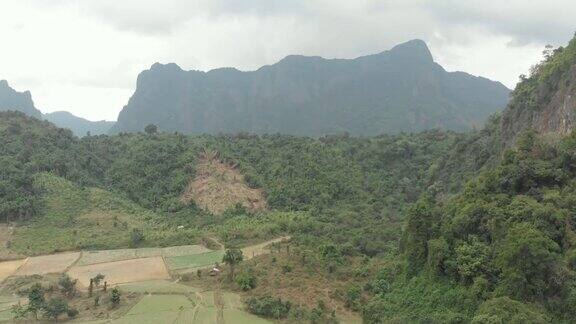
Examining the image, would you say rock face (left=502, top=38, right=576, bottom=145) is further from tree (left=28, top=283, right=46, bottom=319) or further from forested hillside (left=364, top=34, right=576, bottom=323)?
tree (left=28, top=283, right=46, bottom=319)

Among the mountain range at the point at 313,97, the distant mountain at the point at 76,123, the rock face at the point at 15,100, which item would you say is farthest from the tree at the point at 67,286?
the distant mountain at the point at 76,123

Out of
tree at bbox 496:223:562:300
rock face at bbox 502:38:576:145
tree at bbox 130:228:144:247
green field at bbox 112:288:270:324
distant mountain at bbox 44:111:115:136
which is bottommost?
green field at bbox 112:288:270:324

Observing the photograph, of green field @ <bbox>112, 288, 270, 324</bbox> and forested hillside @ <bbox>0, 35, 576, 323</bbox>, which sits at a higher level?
forested hillside @ <bbox>0, 35, 576, 323</bbox>

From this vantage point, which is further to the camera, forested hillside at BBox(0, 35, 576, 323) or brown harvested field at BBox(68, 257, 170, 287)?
brown harvested field at BBox(68, 257, 170, 287)

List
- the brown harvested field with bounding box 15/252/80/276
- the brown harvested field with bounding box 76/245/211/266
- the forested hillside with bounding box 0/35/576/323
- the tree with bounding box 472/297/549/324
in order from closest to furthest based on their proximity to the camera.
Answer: the tree with bounding box 472/297/549/324
the forested hillside with bounding box 0/35/576/323
the brown harvested field with bounding box 15/252/80/276
the brown harvested field with bounding box 76/245/211/266

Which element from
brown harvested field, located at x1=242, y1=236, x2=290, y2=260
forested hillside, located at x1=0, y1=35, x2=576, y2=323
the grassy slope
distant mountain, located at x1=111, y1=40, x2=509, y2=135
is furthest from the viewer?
distant mountain, located at x1=111, y1=40, x2=509, y2=135

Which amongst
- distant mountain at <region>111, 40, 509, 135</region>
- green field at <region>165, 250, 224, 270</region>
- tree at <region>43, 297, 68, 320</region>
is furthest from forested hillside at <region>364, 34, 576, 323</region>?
distant mountain at <region>111, 40, 509, 135</region>
